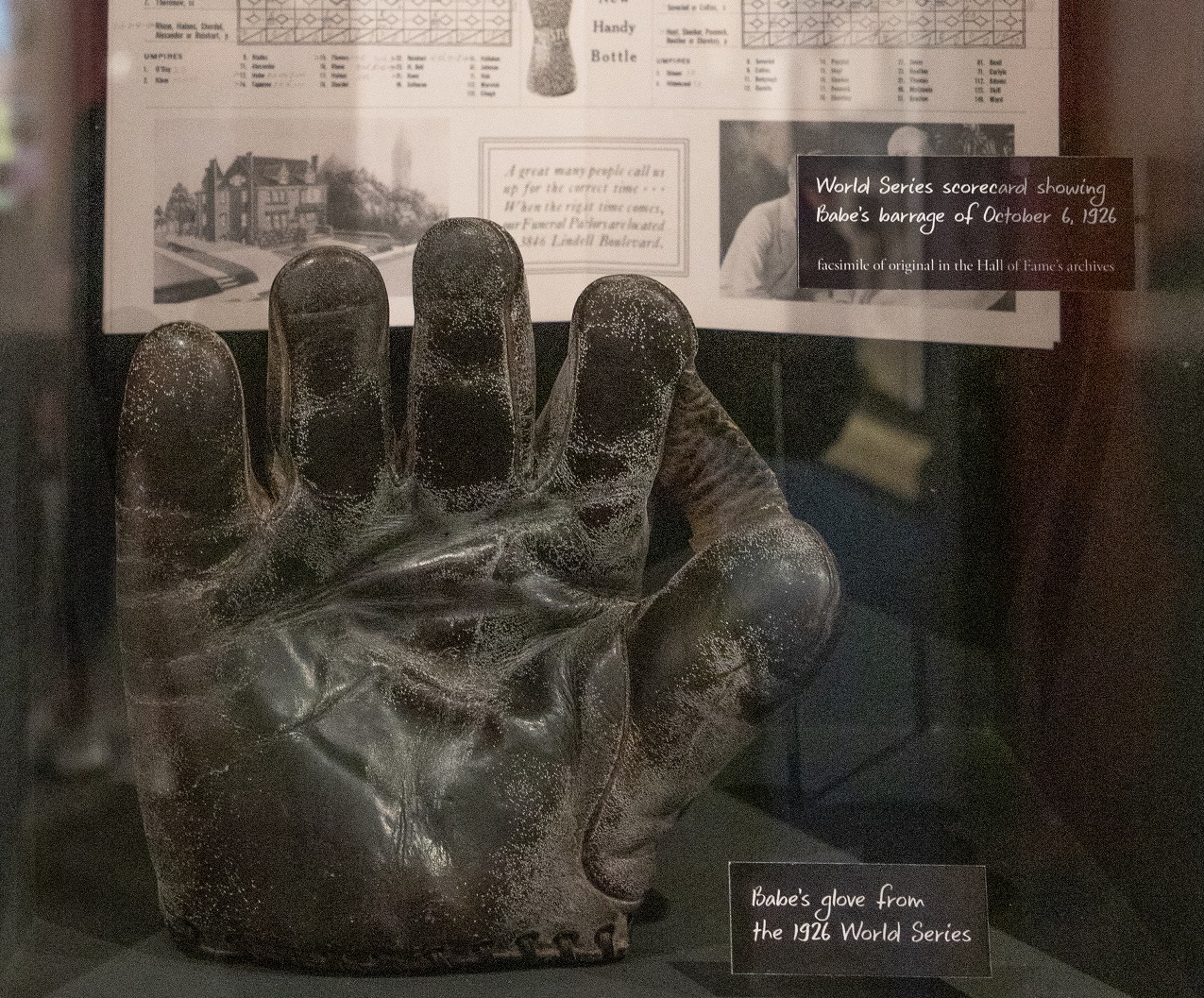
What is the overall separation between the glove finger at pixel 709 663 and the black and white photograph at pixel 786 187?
19cm

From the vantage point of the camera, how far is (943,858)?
0.80m

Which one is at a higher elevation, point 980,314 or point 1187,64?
point 1187,64

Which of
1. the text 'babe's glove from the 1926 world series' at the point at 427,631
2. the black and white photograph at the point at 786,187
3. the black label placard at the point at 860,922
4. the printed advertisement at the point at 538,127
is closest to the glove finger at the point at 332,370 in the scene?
the text 'babe's glove from the 1926 world series' at the point at 427,631

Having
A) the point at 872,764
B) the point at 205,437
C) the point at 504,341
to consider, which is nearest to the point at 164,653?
the point at 205,437

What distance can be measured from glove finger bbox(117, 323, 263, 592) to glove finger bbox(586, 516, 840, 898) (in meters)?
0.26

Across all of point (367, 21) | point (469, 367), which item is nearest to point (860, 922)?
point (469, 367)

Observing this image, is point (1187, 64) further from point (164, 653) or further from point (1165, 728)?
point (164, 653)

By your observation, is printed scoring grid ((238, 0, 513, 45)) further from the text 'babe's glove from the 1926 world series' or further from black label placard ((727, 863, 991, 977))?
black label placard ((727, 863, 991, 977))

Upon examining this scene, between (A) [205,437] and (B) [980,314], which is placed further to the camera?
(B) [980,314]

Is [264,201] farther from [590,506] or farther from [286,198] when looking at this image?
[590,506]

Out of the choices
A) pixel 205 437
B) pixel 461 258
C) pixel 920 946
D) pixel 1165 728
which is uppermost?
pixel 461 258

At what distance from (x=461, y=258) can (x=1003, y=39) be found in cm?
42

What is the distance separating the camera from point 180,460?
72 cm

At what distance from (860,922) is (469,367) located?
1.35ft
